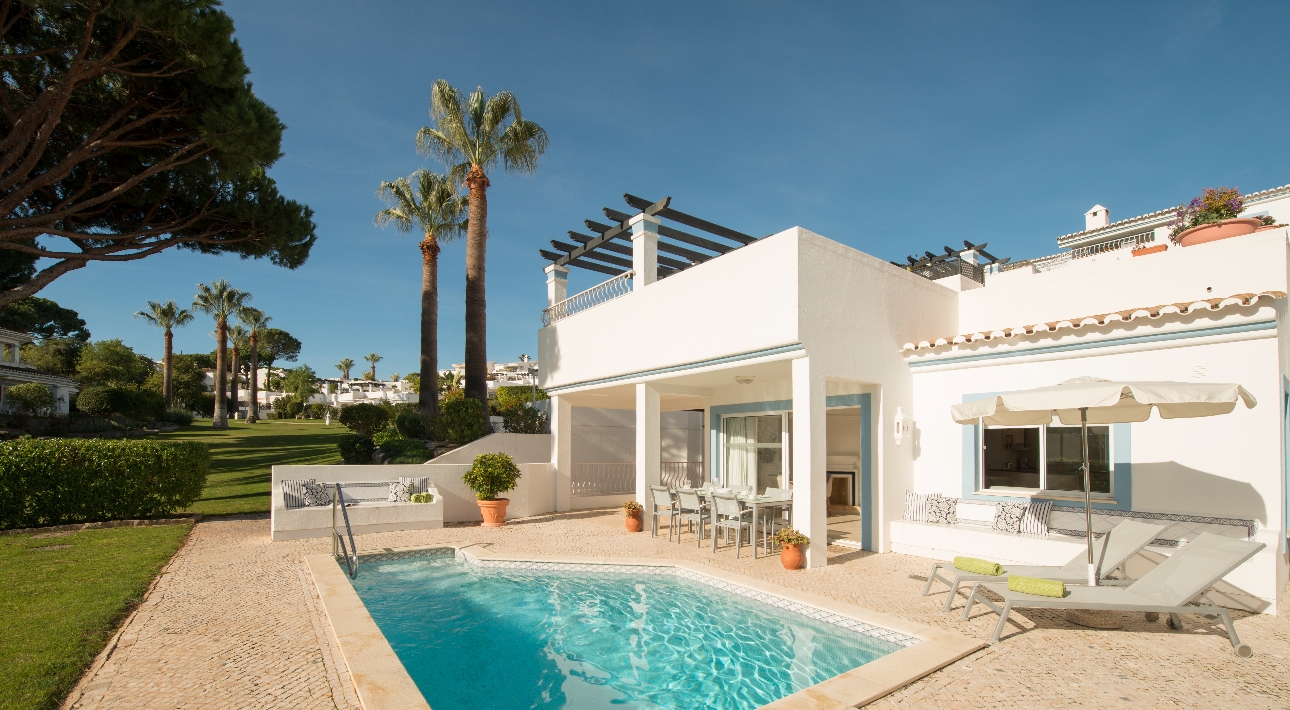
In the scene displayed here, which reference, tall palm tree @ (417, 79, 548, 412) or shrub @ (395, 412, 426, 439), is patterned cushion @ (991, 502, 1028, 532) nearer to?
tall palm tree @ (417, 79, 548, 412)

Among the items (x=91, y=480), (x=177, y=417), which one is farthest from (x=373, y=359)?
(x=91, y=480)

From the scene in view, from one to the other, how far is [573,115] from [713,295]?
10.6m

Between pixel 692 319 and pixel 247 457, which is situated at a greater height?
pixel 692 319

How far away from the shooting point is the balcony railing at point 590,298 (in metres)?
13.7

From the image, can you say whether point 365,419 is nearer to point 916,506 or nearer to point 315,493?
point 315,493

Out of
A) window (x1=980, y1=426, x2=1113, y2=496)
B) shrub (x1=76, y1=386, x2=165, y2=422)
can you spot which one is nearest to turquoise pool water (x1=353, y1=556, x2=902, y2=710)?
window (x1=980, y1=426, x2=1113, y2=496)

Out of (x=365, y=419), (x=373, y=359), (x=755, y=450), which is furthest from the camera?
(x=373, y=359)

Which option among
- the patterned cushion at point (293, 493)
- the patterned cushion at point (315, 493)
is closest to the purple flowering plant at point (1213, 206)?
the patterned cushion at point (315, 493)

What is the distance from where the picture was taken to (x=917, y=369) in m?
10.8

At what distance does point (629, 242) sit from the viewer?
579 inches

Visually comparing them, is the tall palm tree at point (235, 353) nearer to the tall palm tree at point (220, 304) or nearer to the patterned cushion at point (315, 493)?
the tall palm tree at point (220, 304)

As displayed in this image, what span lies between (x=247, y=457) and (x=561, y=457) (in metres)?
19.9

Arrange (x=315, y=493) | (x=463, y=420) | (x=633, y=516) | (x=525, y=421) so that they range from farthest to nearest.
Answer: (x=525, y=421)
(x=463, y=420)
(x=633, y=516)
(x=315, y=493)

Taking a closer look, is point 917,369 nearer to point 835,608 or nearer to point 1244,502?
point 1244,502
